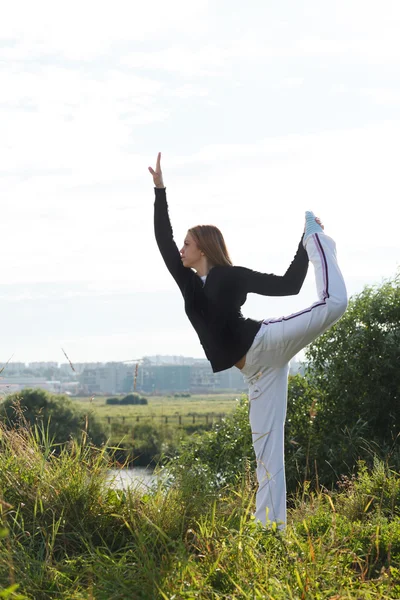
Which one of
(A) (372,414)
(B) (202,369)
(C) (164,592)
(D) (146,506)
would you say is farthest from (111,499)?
(B) (202,369)

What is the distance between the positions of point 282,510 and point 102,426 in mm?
34829

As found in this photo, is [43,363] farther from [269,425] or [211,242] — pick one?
[269,425]

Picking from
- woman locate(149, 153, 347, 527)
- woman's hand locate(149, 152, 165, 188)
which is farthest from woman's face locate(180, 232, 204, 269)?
woman's hand locate(149, 152, 165, 188)

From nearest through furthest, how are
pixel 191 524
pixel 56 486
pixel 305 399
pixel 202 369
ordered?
pixel 191 524 < pixel 56 486 < pixel 305 399 < pixel 202 369

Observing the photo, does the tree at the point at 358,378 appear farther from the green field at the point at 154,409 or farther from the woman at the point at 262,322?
the green field at the point at 154,409

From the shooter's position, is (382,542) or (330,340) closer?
(382,542)

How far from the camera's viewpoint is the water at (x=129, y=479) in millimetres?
4605

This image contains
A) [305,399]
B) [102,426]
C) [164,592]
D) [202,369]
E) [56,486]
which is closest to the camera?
[164,592]

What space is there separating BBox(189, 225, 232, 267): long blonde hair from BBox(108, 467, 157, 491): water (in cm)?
145

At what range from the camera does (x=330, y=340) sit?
30.1 ft

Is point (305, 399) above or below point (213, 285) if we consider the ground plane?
below

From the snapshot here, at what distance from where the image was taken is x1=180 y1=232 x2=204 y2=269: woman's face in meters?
4.80

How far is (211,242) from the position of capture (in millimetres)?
4766

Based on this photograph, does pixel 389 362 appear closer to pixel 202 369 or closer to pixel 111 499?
pixel 111 499
